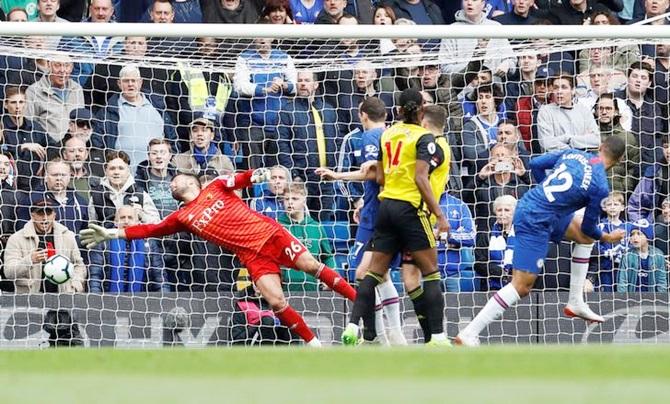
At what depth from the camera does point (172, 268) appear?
14531mm

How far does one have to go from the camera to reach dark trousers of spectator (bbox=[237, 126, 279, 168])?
14906mm

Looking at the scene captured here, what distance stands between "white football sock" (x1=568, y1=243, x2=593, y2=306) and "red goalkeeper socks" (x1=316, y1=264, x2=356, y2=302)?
1.85 m

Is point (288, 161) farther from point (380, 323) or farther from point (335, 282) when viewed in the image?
point (380, 323)

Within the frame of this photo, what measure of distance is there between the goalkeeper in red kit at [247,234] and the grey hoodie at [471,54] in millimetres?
2372

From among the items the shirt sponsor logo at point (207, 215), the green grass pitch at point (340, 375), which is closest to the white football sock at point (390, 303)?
the shirt sponsor logo at point (207, 215)

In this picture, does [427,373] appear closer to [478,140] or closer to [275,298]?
[275,298]

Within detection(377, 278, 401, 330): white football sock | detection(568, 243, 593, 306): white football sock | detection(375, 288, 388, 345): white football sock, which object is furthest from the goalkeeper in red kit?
detection(568, 243, 593, 306): white football sock

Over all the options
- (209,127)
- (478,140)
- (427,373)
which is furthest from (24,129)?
(427,373)

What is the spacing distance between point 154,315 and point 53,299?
35.6 inches

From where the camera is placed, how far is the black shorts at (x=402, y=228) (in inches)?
457

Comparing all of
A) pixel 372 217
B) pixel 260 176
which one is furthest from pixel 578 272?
pixel 260 176

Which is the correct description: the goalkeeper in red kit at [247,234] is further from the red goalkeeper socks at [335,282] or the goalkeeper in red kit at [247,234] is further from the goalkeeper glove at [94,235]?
the goalkeeper glove at [94,235]

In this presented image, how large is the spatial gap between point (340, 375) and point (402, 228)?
4321 millimetres

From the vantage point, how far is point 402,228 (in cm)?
1162
